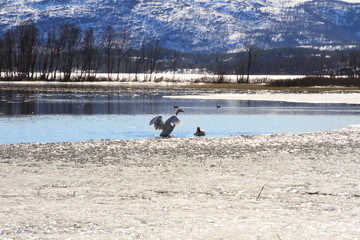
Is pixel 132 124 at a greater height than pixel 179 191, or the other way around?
pixel 179 191

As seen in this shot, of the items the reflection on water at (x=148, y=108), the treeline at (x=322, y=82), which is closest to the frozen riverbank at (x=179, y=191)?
the reflection on water at (x=148, y=108)

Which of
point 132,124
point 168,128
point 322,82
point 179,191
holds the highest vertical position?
point 322,82

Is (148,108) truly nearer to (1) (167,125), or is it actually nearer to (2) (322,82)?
(1) (167,125)

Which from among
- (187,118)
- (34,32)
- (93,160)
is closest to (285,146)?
(93,160)

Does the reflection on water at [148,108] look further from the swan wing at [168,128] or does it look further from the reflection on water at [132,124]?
the swan wing at [168,128]

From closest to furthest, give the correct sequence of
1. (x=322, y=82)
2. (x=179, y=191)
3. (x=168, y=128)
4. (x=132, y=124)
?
(x=179, y=191) → (x=168, y=128) → (x=132, y=124) → (x=322, y=82)

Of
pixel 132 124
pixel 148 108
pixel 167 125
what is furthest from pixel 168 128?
pixel 148 108

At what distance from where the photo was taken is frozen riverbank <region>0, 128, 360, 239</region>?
7.09m

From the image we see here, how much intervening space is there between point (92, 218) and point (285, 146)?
9.06 metres

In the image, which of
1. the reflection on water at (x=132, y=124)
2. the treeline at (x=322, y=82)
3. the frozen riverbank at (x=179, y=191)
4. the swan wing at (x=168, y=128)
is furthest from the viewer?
the treeline at (x=322, y=82)

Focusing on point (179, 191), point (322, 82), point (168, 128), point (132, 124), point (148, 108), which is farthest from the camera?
point (322, 82)

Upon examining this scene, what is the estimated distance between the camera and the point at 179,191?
372 inches

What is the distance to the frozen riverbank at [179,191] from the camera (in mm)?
7090

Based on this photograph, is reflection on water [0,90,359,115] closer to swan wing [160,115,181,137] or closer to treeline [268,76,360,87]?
swan wing [160,115,181,137]
